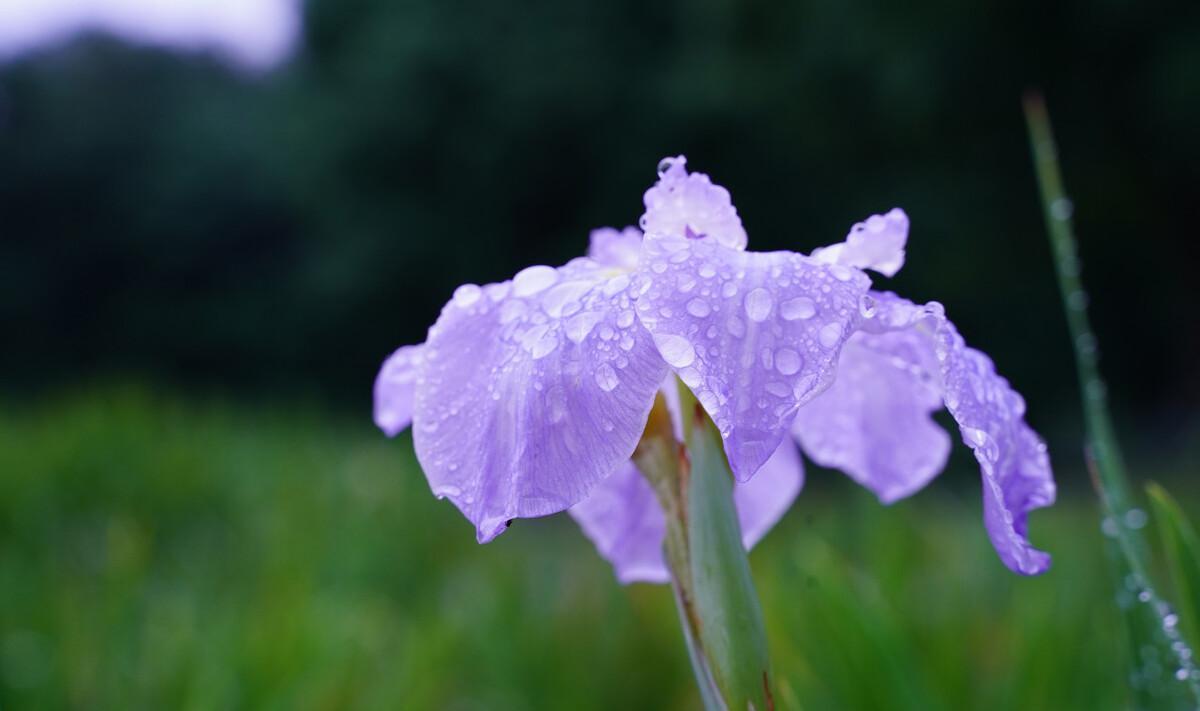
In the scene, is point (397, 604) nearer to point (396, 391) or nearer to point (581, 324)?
point (396, 391)

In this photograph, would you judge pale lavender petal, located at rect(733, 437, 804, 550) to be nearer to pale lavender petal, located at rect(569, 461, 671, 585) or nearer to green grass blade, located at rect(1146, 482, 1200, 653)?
pale lavender petal, located at rect(569, 461, 671, 585)

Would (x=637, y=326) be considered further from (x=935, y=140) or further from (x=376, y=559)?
(x=935, y=140)

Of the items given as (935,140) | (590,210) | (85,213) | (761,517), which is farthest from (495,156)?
(761,517)

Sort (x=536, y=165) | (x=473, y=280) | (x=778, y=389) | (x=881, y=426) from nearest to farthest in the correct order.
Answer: (x=778, y=389)
(x=881, y=426)
(x=536, y=165)
(x=473, y=280)

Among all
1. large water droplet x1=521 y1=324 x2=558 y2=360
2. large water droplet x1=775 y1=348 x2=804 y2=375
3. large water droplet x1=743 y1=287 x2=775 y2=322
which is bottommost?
large water droplet x1=775 y1=348 x2=804 y2=375

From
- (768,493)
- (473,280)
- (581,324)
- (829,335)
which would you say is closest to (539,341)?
(581,324)

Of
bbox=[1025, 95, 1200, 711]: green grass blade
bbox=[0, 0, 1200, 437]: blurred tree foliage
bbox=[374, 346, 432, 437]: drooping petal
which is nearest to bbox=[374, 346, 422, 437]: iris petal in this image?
bbox=[374, 346, 432, 437]: drooping petal
